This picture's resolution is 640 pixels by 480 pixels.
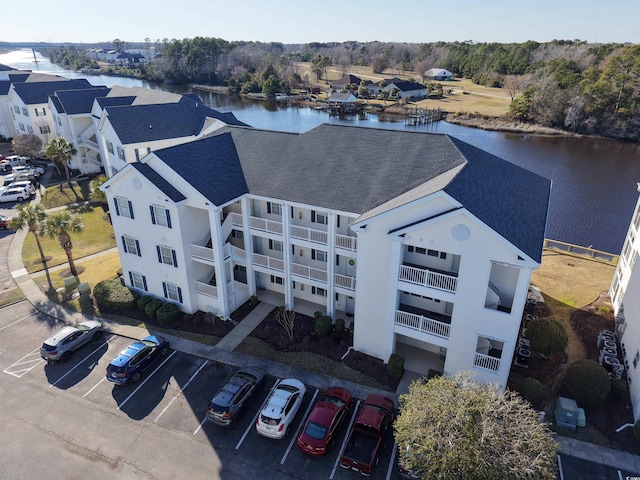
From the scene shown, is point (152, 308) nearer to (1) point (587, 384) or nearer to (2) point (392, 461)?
(2) point (392, 461)

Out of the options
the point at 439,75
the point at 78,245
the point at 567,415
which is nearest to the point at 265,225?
the point at 567,415

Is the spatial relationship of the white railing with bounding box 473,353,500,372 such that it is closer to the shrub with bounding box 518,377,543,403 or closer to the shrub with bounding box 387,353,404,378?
the shrub with bounding box 518,377,543,403

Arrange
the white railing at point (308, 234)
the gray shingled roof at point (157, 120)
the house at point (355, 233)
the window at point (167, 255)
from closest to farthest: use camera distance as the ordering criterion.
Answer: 1. the house at point (355, 233)
2. the white railing at point (308, 234)
3. the window at point (167, 255)
4. the gray shingled roof at point (157, 120)

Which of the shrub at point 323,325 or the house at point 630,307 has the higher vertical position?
the house at point 630,307

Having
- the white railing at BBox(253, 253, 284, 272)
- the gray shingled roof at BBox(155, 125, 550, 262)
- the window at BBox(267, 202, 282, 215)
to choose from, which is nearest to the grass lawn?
the gray shingled roof at BBox(155, 125, 550, 262)

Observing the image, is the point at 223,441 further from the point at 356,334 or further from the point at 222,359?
the point at 356,334

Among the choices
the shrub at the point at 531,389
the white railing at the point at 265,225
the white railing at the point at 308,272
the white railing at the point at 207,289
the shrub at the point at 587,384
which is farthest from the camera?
the white railing at the point at 207,289

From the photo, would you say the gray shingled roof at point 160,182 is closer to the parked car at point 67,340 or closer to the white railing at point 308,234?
the white railing at point 308,234

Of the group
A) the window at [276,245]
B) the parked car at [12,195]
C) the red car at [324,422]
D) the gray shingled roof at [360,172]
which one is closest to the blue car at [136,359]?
the window at [276,245]
